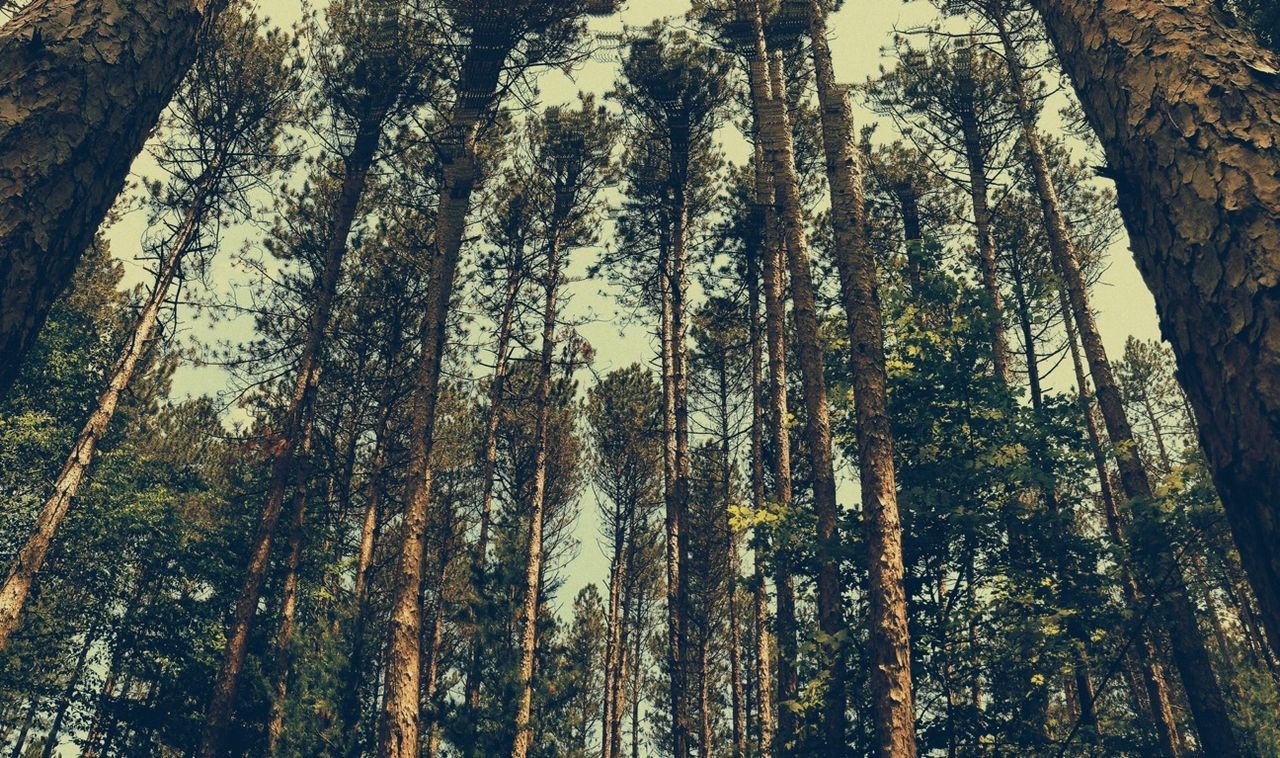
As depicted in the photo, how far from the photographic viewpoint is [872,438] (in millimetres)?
5465

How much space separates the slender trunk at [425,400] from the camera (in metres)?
6.56

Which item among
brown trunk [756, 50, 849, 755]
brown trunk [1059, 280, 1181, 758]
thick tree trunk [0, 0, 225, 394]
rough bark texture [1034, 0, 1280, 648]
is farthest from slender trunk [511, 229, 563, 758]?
rough bark texture [1034, 0, 1280, 648]

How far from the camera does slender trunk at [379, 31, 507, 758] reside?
656 cm

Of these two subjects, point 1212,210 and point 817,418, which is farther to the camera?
point 817,418

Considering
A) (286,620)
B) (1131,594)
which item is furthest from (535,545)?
(1131,594)

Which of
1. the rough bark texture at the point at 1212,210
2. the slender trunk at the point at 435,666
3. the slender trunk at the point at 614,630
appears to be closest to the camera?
the rough bark texture at the point at 1212,210

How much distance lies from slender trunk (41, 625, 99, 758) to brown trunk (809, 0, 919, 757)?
1693cm

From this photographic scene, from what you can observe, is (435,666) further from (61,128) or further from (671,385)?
(61,128)

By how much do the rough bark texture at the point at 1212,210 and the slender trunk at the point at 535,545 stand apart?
10.8m

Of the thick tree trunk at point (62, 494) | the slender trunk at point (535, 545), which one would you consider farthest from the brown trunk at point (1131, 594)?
the thick tree trunk at point (62, 494)

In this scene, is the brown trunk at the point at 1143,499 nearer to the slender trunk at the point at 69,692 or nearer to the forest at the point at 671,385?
the forest at the point at 671,385

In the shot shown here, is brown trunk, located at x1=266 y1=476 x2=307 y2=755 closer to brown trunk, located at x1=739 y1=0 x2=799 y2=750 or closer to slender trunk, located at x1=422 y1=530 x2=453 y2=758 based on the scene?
slender trunk, located at x1=422 y1=530 x2=453 y2=758

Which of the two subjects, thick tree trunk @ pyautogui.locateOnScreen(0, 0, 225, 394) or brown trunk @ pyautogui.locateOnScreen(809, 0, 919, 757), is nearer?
thick tree trunk @ pyautogui.locateOnScreen(0, 0, 225, 394)

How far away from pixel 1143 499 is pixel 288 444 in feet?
37.1
